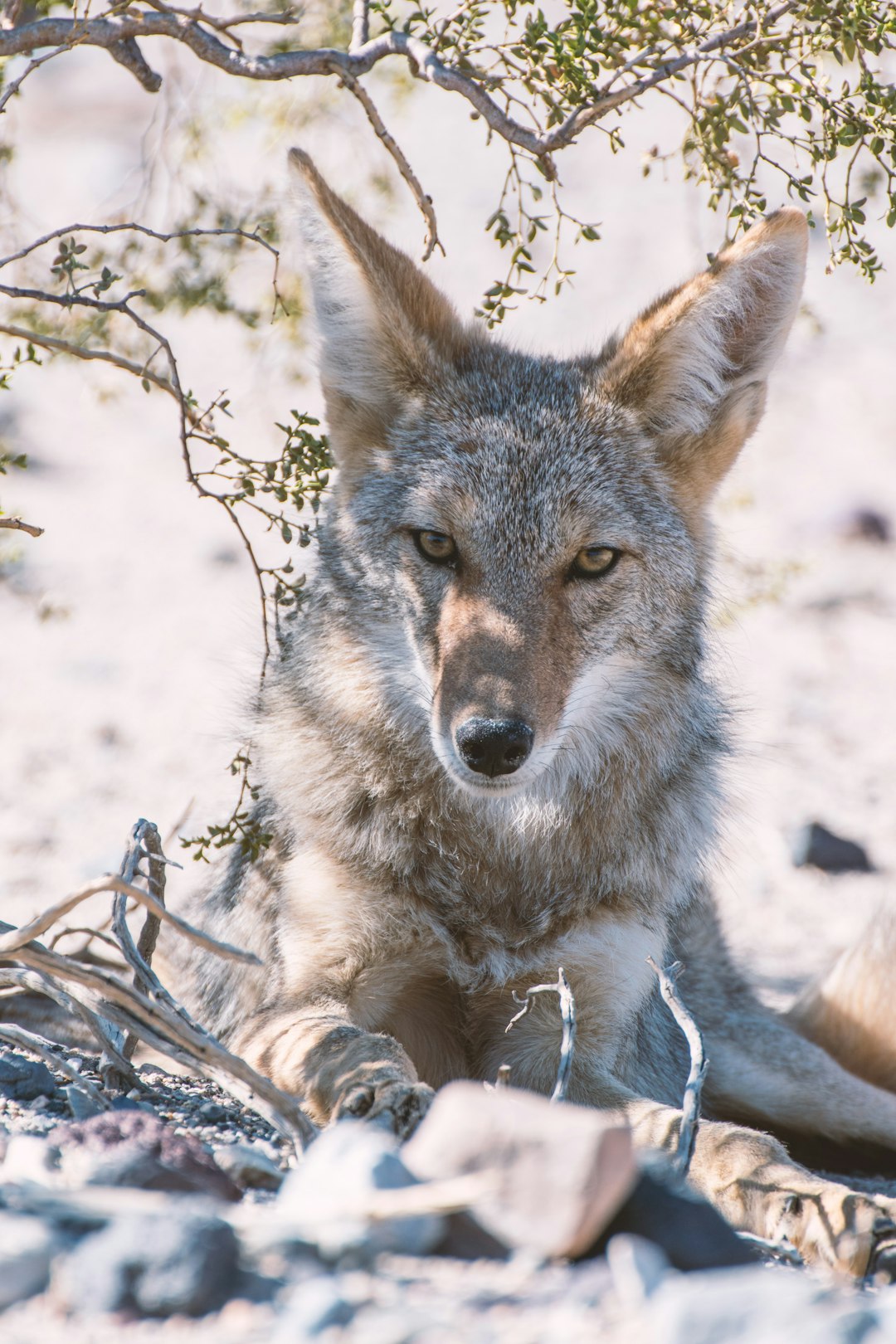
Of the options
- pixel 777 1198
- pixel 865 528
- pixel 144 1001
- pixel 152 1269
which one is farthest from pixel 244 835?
pixel 865 528

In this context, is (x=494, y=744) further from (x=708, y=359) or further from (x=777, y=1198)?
(x=708, y=359)

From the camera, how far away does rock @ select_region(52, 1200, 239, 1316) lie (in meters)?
1.71

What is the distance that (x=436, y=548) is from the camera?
12.0 feet

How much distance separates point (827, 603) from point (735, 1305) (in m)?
8.03

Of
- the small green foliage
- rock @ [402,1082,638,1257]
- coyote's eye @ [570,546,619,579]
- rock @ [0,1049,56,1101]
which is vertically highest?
coyote's eye @ [570,546,619,579]

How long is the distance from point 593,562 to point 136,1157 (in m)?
2.07

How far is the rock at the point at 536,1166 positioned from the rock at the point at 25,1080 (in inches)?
57.7

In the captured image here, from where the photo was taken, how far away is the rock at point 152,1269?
1.71 meters

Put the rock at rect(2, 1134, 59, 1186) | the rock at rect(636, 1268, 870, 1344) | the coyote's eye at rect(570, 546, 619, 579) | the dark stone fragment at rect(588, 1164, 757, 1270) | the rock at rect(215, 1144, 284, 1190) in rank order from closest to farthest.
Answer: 1. the rock at rect(636, 1268, 870, 1344)
2. the dark stone fragment at rect(588, 1164, 757, 1270)
3. the rock at rect(2, 1134, 59, 1186)
4. the rock at rect(215, 1144, 284, 1190)
5. the coyote's eye at rect(570, 546, 619, 579)

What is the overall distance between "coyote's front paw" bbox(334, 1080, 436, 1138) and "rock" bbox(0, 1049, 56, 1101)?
0.75 meters

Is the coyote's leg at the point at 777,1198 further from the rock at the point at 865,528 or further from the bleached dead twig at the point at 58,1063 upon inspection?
the rock at the point at 865,528

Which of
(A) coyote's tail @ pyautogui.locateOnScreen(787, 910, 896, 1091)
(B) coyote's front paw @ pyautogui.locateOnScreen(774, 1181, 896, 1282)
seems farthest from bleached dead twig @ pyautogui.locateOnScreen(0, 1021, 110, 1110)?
(A) coyote's tail @ pyautogui.locateOnScreen(787, 910, 896, 1091)

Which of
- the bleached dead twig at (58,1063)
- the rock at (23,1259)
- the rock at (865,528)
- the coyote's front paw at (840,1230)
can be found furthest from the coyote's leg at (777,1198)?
the rock at (865,528)

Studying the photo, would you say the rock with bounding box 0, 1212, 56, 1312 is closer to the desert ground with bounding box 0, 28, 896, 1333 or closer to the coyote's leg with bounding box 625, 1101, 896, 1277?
the coyote's leg with bounding box 625, 1101, 896, 1277
